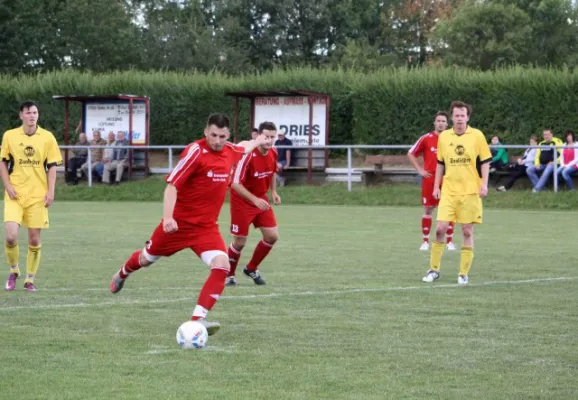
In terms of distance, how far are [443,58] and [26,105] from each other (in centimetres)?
5190

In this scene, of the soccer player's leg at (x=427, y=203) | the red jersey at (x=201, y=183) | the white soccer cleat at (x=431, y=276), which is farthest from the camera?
the soccer player's leg at (x=427, y=203)

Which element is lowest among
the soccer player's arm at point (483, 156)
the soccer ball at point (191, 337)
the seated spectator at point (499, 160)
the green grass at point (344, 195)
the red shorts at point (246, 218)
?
the green grass at point (344, 195)

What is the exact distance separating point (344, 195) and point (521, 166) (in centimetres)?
477

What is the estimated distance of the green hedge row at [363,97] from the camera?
112 feet

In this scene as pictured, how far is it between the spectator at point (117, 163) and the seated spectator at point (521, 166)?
11.3 metres

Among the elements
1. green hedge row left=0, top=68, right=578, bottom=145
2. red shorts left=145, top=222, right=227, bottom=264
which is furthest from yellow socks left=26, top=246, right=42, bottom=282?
green hedge row left=0, top=68, right=578, bottom=145

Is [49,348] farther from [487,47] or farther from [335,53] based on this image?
[335,53]

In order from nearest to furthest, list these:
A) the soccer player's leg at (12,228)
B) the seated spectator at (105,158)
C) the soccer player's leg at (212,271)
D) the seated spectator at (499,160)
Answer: the soccer player's leg at (212,271) → the soccer player's leg at (12,228) → the seated spectator at (499,160) → the seated spectator at (105,158)

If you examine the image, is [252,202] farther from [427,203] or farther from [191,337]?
[427,203]

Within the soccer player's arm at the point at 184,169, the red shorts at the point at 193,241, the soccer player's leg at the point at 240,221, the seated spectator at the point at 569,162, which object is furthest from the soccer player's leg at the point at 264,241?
the seated spectator at the point at 569,162

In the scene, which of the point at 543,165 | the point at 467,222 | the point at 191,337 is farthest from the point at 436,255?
the point at 543,165

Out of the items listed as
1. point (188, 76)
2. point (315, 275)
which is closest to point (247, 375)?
point (315, 275)

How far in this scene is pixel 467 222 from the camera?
12695mm

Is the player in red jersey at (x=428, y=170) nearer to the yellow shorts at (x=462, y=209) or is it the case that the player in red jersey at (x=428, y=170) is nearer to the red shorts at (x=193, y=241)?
the yellow shorts at (x=462, y=209)
